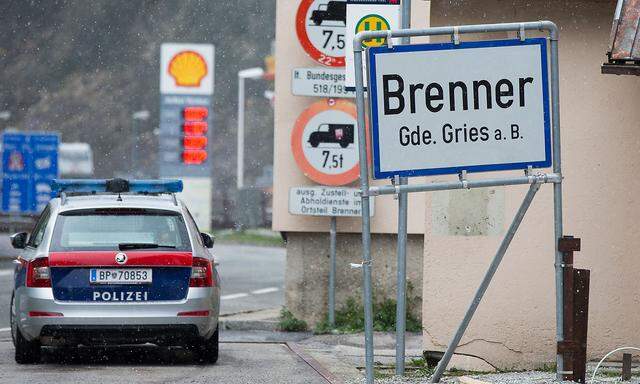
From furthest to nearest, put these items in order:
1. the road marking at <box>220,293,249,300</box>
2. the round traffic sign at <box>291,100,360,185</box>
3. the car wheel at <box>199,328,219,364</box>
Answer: the road marking at <box>220,293,249,300</box>
the round traffic sign at <box>291,100,360,185</box>
the car wheel at <box>199,328,219,364</box>

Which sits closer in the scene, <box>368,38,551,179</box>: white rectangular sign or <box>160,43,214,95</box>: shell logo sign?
<box>368,38,551,179</box>: white rectangular sign

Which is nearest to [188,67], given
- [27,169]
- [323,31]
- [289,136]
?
[27,169]

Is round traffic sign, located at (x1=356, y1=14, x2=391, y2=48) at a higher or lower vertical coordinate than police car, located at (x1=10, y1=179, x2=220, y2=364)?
higher

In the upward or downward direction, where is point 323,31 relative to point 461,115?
upward

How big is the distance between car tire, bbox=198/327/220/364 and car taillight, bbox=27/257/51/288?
1.35 meters

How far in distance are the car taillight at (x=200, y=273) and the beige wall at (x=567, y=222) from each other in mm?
1870

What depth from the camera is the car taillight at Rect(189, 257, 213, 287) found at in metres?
11.0

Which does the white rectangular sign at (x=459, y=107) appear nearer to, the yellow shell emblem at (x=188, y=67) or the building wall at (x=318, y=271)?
the building wall at (x=318, y=271)

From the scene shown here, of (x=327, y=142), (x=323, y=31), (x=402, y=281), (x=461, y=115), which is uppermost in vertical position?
(x=323, y=31)

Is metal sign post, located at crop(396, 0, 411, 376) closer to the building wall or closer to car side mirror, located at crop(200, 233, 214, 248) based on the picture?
car side mirror, located at crop(200, 233, 214, 248)

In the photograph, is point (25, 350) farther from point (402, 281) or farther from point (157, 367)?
point (402, 281)

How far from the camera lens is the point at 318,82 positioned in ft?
47.2

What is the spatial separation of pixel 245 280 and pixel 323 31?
11354 millimetres

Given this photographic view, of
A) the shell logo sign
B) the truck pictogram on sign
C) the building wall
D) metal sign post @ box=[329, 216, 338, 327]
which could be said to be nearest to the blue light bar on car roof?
metal sign post @ box=[329, 216, 338, 327]
